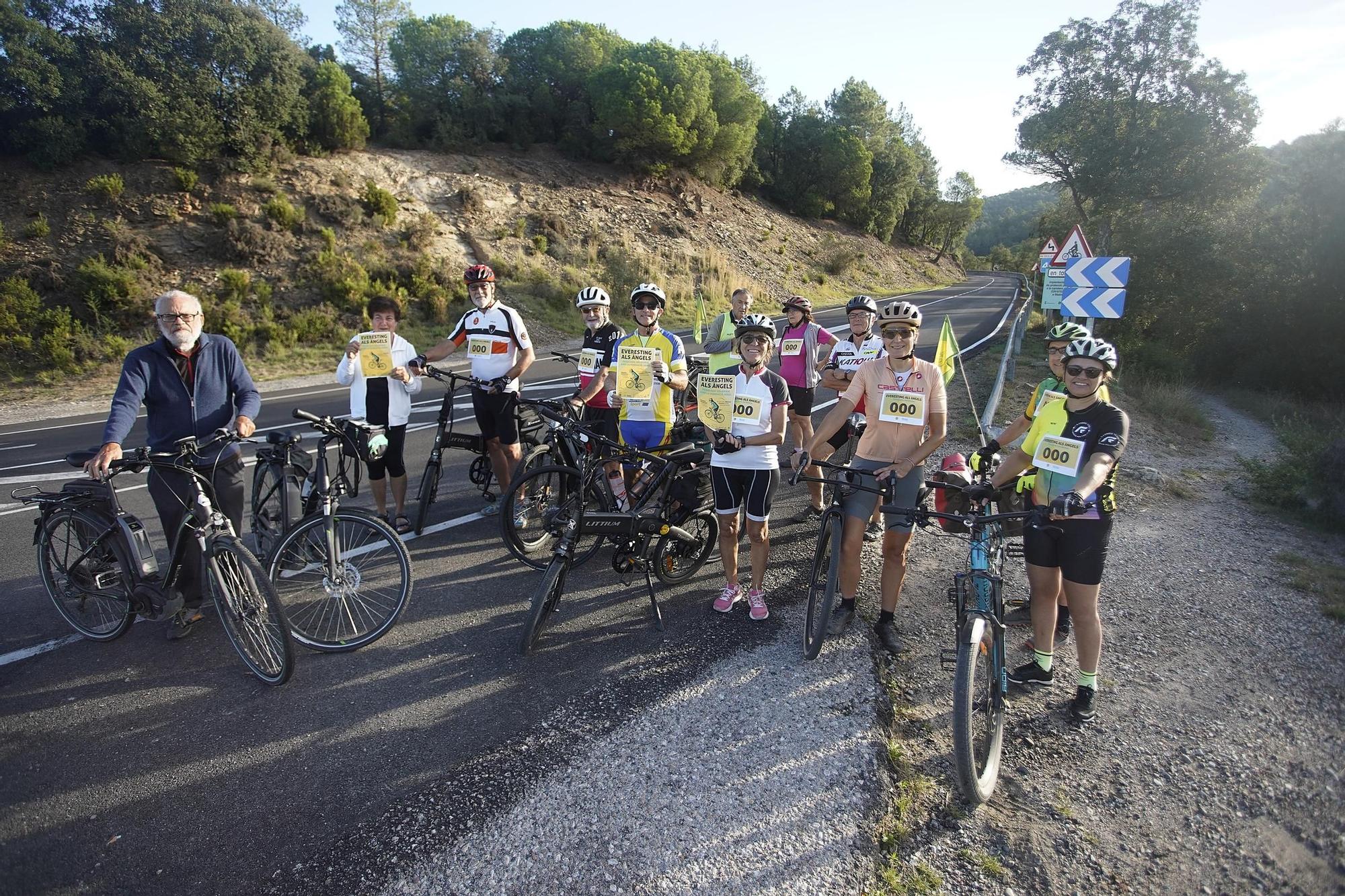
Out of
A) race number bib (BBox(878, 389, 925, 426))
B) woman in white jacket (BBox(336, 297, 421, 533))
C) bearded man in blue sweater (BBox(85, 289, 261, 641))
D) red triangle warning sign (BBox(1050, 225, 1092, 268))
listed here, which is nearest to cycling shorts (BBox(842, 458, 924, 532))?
race number bib (BBox(878, 389, 925, 426))

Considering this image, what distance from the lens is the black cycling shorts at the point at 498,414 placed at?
6215 millimetres

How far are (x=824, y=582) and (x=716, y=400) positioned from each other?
1.44 m

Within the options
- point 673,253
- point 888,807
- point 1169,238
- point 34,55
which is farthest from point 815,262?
Result: point 888,807

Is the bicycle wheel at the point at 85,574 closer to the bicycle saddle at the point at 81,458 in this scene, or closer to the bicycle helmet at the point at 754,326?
the bicycle saddle at the point at 81,458

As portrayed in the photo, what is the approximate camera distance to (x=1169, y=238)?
18.7 meters

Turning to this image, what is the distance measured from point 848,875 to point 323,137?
3141 centimetres

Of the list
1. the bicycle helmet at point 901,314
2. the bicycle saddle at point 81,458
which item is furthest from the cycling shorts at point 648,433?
the bicycle saddle at point 81,458

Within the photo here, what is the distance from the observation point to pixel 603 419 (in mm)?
6562

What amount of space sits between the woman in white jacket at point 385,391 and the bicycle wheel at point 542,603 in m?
2.45

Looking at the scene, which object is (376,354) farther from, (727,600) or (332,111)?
(332,111)

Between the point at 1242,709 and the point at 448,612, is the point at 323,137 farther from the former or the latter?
the point at 1242,709

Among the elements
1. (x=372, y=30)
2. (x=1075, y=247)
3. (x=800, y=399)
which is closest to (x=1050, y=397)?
(x=800, y=399)

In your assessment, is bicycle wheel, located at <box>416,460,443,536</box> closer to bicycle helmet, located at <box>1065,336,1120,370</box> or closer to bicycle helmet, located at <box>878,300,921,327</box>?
bicycle helmet, located at <box>878,300,921,327</box>

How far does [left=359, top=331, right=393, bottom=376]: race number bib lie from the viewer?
5652mm
